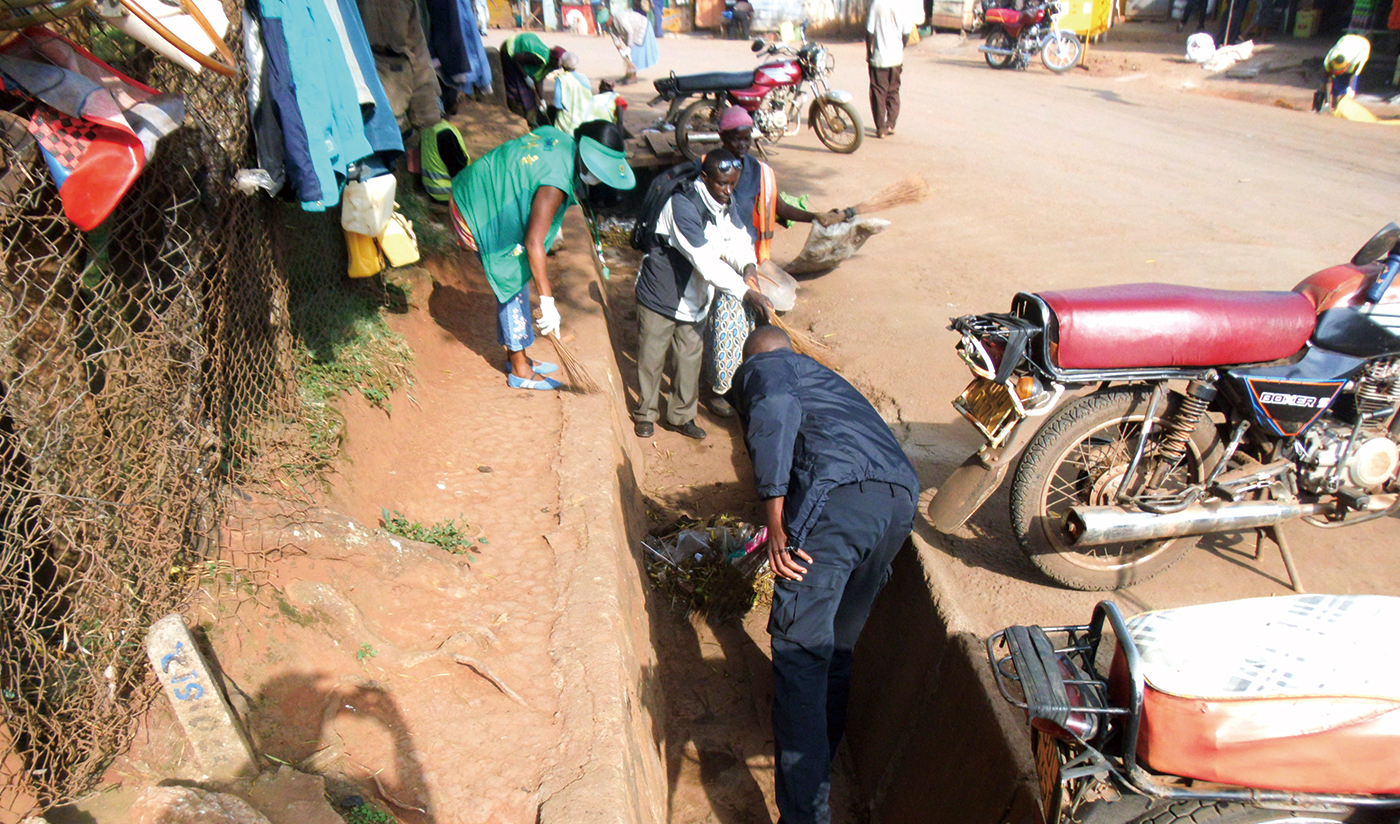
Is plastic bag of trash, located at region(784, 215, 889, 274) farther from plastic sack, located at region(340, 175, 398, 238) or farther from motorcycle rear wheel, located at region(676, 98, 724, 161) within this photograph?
plastic sack, located at region(340, 175, 398, 238)

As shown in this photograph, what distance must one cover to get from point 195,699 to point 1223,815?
98.1 inches

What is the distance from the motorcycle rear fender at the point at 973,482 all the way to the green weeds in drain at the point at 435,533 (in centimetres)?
187

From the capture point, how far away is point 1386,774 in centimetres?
182

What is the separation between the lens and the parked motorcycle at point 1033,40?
1577 centimetres

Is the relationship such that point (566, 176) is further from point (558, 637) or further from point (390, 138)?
point (558, 637)

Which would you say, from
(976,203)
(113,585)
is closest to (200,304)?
(113,585)

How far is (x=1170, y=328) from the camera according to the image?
3021 millimetres

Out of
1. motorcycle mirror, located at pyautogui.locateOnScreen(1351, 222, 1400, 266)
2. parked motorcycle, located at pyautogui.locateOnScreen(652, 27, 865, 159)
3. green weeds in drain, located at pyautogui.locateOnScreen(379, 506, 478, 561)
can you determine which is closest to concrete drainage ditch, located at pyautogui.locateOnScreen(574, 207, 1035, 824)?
green weeds in drain, located at pyautogui.locateOnScreen(379, 506, 478, 561)

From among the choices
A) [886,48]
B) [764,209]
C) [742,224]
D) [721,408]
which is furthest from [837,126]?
[742,224]

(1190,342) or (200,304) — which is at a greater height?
(200,304)

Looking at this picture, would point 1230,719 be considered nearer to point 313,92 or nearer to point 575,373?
point 313,92

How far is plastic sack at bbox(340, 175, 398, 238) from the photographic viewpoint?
11.6 ft

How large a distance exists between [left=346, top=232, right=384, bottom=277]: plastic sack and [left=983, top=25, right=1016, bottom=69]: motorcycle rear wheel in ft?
51.5

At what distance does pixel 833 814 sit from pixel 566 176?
324 cm
